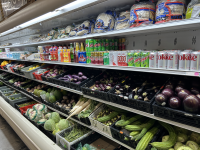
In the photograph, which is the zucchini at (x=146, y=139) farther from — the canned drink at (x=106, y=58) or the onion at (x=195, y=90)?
the canned drink at (x=106, y=58)

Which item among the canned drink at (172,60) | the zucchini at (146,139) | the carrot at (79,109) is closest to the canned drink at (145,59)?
the canned drink at (172,60)

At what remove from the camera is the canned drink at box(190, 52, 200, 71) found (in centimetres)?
104

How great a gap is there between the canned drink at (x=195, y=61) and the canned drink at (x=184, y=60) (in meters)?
0.03

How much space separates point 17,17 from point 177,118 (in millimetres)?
2853

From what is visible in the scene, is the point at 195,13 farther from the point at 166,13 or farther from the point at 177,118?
the point at 177,118

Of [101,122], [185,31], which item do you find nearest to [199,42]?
[185,31]

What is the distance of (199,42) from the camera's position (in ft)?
4.82

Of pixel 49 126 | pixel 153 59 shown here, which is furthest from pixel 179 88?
pixel 49 126

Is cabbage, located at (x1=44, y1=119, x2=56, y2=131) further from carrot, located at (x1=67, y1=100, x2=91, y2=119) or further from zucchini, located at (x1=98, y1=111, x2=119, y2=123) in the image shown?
zucchini, located at (x1=98, y1=111, x2=119, y2=123)

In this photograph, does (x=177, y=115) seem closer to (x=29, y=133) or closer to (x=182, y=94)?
(x=182, y=94)

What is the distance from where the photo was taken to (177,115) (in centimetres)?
114

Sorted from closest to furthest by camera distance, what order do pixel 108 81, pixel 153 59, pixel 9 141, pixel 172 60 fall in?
1. pixel 172 60
2. pixel 153 59
3. pixel 108 81
4. pixel 9 141

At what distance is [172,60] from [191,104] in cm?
36

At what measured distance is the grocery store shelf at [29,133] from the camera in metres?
2.08
